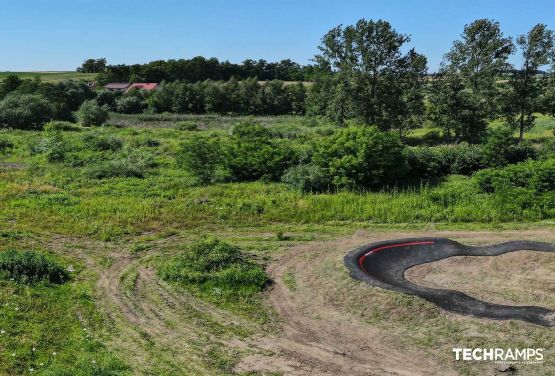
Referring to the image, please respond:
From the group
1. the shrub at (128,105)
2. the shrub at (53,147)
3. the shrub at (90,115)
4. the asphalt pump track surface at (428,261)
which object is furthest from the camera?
the shrub at (128,105)

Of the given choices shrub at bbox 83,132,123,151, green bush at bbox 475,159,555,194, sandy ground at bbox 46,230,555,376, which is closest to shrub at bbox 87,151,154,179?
Result: shrub at bbox 83,132,123,151

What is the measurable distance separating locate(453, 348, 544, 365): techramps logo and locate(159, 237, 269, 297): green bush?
5.60 meters

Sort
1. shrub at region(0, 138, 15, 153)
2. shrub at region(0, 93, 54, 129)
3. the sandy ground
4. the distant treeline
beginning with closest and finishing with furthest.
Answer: the sandy ground
shrub at region(0, 138, 15, 153)
shrub at region(0, 93, 54, 129)
the distant treeline

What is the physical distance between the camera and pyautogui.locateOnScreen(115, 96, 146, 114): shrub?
210 ft

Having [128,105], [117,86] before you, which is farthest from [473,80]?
[117,86]

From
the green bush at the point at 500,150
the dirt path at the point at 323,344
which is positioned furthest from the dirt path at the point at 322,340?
the green bush at the point at 500,150

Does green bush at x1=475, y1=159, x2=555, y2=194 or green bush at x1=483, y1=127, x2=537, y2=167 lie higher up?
green bush at x1=483, y1=127, x2=537, y2=167

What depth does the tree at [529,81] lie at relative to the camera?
30938 millimetres

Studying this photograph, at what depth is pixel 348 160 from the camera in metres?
23.9

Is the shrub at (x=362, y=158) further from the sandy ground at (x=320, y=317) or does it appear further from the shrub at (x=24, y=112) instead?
the shrub at (x=24, y=112)

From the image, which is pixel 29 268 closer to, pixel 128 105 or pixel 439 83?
pixel 439 83

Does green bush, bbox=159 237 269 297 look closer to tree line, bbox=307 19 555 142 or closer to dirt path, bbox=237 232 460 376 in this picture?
dirt path, bbox=237 232 460 376

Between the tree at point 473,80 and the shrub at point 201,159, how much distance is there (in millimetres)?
14971

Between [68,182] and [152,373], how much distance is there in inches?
748
